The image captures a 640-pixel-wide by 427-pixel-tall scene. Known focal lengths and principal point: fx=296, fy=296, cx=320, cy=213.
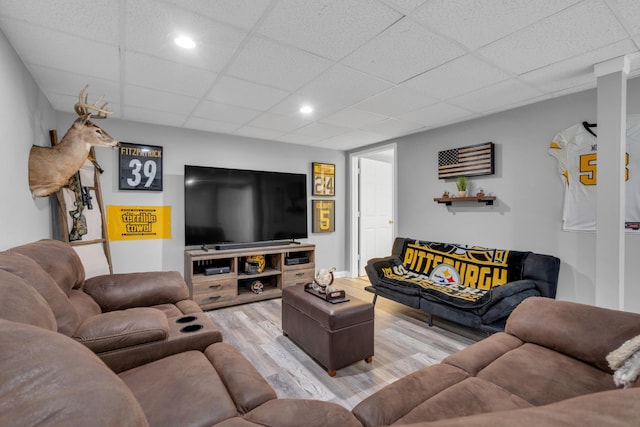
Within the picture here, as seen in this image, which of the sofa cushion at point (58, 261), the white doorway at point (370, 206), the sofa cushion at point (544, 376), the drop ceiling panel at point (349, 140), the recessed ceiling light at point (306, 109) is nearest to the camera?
the sofa cushion at point (544, 376)

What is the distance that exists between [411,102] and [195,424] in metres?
2.98

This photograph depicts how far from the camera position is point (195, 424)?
991 mm

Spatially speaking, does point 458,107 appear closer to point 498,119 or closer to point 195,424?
point 498,119

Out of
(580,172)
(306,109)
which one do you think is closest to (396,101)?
(306,109)

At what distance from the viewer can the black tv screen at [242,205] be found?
3820 millimetres

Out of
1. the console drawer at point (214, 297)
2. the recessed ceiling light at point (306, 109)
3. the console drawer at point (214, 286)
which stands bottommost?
the console drawer at point (214, 297)

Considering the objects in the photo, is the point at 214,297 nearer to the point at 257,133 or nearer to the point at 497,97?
the point at 257,133

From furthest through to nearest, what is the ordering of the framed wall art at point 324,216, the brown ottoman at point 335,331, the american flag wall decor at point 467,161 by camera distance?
1. the framed wall art at point 324,216
2. the american flag wall decor at point 467,161
3. the brown ottoman at point 335,331

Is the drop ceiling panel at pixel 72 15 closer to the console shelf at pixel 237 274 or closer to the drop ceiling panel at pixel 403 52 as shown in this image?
the drop ceiling panel at pixel 403 52

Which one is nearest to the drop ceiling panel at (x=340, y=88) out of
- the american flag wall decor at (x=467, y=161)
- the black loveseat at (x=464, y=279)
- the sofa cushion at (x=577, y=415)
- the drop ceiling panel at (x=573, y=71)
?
the drop ceiling panel at (x=573, y=71)

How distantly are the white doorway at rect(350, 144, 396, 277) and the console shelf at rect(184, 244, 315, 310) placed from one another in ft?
3.89

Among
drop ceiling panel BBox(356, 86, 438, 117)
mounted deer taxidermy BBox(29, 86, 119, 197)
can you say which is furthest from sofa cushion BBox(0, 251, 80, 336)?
drop ceiling panel BBox(356, 86, 438, 117)

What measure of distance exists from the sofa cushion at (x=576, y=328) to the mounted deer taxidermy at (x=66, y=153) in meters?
3.31

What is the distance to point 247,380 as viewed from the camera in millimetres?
1225
